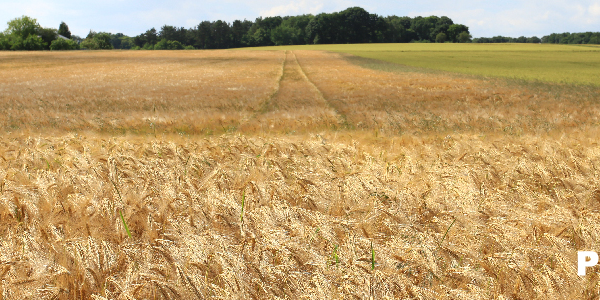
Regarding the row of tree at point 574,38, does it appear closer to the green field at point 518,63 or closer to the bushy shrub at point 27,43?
the green field at point 518,63

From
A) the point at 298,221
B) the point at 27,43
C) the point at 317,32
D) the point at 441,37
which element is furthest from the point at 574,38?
the point at 298,221

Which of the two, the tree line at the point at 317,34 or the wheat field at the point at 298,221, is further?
the tree line at the point at 317,34

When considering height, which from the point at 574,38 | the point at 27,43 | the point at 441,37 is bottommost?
the point at 27,43

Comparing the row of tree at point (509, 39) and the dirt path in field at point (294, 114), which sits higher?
the row of tree at point (509, 39)

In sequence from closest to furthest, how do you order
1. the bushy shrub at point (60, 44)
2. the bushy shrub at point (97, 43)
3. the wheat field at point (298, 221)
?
the wheat field at point (298, 221)
the bushy shrub at point (60, 44)
the bushy shrub at point (97, 43)

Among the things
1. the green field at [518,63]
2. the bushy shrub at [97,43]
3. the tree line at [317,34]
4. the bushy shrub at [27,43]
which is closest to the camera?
the green field at [518,63]

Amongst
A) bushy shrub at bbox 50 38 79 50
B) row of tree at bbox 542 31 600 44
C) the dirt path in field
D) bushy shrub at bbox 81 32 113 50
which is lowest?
the dirt path in field

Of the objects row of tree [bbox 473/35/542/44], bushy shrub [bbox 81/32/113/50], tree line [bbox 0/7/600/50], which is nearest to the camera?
bushy shrub [bbox 81/32/113/50]

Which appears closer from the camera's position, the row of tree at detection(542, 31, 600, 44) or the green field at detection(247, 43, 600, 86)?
the green field at detection(247, 43, 600, 86)

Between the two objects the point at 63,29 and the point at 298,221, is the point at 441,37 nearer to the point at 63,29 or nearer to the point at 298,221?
the point at 63,29

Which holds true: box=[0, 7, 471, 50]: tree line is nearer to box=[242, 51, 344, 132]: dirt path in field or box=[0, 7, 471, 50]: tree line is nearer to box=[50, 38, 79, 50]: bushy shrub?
box=[50, 38, 79, 50]: bushy shrub

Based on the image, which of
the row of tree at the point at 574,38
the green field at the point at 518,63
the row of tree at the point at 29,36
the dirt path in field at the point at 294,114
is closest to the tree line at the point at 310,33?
→ the row of tree at the point at 29,36

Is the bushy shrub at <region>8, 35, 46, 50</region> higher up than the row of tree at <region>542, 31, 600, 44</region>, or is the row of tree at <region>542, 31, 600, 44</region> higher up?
the row of tree at <region>542, 31, 600, 44</region>

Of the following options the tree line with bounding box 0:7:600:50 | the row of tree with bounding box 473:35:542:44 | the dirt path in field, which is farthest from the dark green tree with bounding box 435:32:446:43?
the dirt path in field
